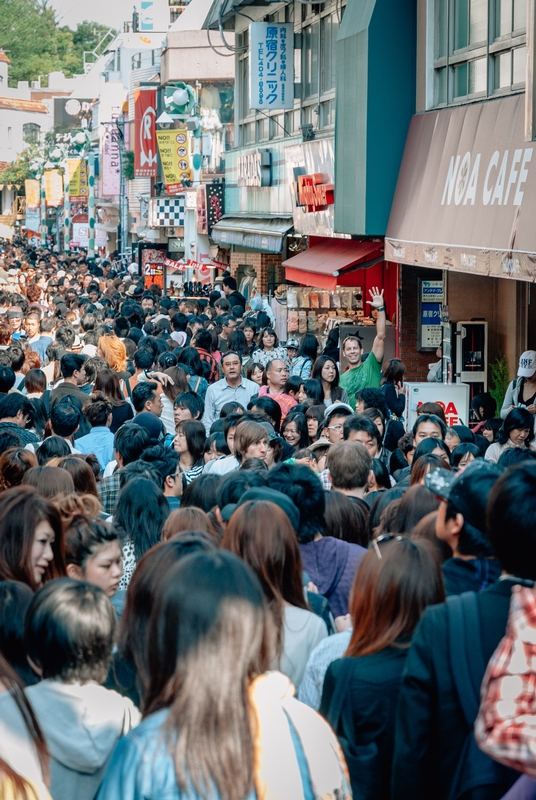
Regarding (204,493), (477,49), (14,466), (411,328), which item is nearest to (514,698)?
(204,493)

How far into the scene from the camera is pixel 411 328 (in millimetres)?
15539

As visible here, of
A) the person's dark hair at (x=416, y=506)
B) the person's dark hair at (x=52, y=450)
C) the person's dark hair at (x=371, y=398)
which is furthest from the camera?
the person's dark hair at (x=371, y=398)

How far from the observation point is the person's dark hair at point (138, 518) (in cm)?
565

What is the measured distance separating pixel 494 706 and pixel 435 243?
999 cm

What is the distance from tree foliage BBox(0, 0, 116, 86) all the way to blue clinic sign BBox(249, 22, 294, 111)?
101 meters

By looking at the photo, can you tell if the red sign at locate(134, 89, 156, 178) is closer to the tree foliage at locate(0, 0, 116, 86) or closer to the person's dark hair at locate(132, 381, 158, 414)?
the person's dark hair at locate(132, 381, 158, 414)

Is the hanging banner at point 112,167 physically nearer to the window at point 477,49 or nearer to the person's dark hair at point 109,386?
the window at point 477,49

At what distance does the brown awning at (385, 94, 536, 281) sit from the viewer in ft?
32.6

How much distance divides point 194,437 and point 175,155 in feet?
88.0

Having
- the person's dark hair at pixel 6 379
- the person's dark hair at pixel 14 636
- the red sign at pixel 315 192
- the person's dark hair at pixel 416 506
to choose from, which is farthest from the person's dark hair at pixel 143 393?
the red sign at pixel 315 192

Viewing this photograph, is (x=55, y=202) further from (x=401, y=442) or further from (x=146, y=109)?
(x=401, y=442)

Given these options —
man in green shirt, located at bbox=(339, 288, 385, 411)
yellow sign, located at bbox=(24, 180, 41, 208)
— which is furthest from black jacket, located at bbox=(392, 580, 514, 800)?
yellow sign, located at bbox=(24, 180, 41, 208)

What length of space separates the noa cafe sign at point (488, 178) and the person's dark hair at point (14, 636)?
740 cm

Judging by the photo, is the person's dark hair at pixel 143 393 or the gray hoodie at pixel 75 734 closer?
the gray hoodie at pixel 75 734
